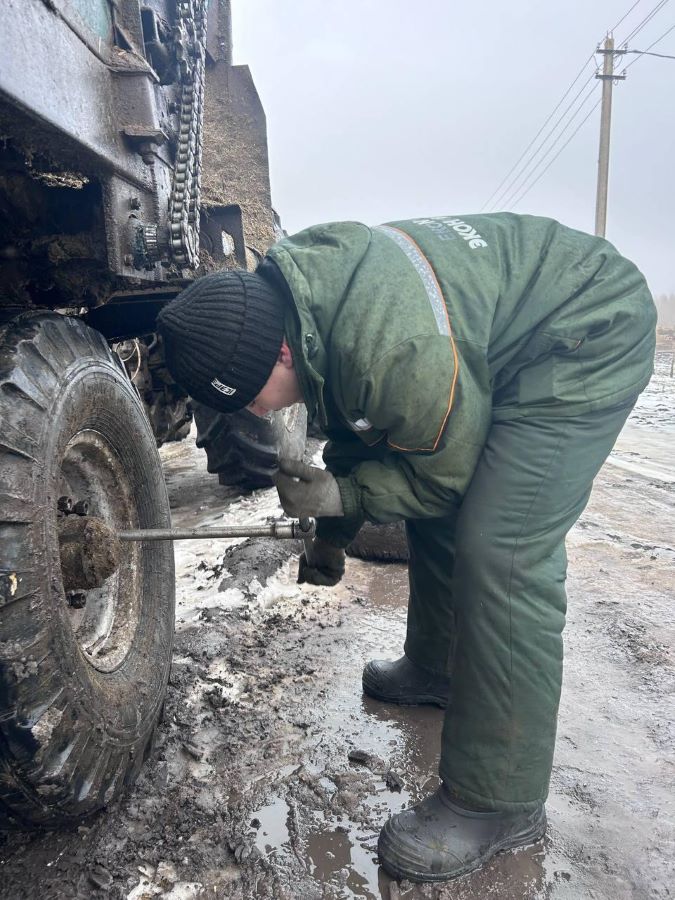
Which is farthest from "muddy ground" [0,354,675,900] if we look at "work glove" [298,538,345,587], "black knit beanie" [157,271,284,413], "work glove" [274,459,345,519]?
"black knit beanie" [157,271,284,413]

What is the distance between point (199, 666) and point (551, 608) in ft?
4.38

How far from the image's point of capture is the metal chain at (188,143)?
225 cm

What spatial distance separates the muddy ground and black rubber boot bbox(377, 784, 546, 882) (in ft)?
0.13

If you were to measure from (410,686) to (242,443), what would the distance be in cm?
212

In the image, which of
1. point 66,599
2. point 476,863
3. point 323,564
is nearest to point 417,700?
point 323,564

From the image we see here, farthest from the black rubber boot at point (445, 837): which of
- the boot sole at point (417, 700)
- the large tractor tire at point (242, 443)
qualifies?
the large tractor tire at point (242, 443)

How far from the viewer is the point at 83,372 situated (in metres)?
1.76

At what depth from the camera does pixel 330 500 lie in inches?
74.0

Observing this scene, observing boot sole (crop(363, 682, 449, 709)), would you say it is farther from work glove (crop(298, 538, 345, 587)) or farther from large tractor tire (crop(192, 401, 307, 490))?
large tractor tire (crop(192, 401, 307, 490))

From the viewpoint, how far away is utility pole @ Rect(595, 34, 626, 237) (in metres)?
17.0

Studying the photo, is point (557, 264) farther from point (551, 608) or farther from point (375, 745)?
point (375, 745)

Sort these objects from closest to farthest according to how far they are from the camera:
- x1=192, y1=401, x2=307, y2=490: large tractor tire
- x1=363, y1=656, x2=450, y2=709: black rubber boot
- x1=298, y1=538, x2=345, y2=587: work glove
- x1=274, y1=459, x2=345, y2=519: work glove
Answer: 1. x1=274, y1=459, x2=345, y2=519: work glove
2. x1=298, y1=538, x2=345, y2=587: work glove
3. x1=363, y1=656, x2=450, y2=709: black rubber boot
4. x1=192, y1=401, x2=307, y2=490: large tractor tire

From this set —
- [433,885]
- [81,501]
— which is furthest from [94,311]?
[433,885]

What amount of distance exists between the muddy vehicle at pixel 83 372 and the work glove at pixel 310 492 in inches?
19.3
